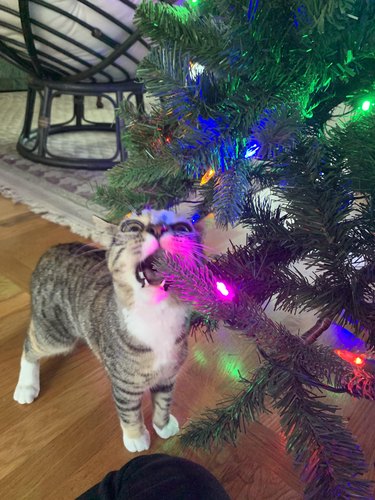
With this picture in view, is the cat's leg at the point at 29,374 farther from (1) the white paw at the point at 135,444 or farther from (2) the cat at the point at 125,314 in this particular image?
(1) the white paw at the point at 135,444

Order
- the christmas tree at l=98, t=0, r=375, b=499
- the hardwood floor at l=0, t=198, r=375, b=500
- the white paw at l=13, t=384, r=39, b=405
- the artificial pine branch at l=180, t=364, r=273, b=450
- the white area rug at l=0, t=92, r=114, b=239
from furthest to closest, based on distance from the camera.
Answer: the white area rug at l=0, t=92, r=114, b=239 → the white paw at l=13, t=384, r=39, b=405 → the hardwood floor at l=0, t=198, r=375, b=500 → the artificial pine branch at l=180, t=364, r=273, b=450 → the christmas tree at l=98, t=0, r=375, b=499

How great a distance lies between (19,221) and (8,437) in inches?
31.8

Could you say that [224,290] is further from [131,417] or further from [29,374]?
[29,374]

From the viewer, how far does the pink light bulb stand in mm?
465

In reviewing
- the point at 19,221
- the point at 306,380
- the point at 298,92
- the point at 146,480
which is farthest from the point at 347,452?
the point at 19,221

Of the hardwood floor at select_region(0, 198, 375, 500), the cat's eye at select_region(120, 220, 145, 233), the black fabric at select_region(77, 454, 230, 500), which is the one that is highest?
the cat's eye at select_region(120, 220, 145, 233)

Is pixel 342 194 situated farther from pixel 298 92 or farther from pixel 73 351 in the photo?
pixel 73 351

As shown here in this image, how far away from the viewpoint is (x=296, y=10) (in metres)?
0.37

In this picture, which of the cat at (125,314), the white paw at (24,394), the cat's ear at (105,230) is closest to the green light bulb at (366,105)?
the cat at (125,314)

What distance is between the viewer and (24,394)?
2.42 ft

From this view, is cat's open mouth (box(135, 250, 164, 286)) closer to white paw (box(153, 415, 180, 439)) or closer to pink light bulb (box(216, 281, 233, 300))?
pink light bulb (box(216, 281, 233, 300))

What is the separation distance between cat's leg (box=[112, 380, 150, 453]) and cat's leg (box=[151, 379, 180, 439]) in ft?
0.08

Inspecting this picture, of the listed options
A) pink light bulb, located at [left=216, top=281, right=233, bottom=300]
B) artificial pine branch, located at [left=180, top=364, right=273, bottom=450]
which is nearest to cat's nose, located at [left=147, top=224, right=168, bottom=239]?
pink light bulb, located at [left=216, top=281, right=233, bottom=300]

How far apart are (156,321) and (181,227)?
0.14m
